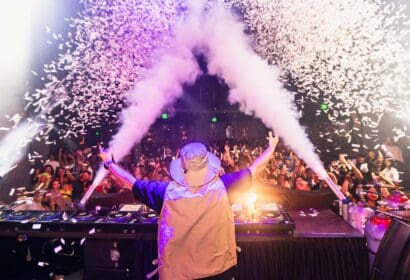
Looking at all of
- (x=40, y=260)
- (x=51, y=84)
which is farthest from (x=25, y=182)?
(x=40, y=260)

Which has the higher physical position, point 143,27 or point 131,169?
point 143,27

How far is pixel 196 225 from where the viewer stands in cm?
231

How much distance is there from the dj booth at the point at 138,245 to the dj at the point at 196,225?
1.26 metres

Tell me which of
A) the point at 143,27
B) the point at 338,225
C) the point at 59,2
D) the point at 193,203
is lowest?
the point at 338,225

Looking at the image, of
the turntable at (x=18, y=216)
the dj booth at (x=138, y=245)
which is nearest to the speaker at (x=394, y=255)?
the dj booth at (x=138, y=245)

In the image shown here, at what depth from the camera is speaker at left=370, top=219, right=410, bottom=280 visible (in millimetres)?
2484

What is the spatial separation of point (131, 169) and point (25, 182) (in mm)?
3427

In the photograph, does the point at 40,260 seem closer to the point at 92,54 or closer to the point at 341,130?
the point at 92,54

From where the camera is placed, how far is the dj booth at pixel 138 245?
3.53 meters

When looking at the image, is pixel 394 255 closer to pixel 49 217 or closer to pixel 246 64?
pixel 49 217

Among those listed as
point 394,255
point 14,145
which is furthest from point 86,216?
point 14,145

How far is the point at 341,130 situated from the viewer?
13.2 metres

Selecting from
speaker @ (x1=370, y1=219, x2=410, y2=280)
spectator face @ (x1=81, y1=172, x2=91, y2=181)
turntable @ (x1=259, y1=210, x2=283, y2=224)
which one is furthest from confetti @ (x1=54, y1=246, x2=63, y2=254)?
speaker @ (x1=370, y1=219, x2=410, y2=280)

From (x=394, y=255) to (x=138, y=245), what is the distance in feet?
8.44
